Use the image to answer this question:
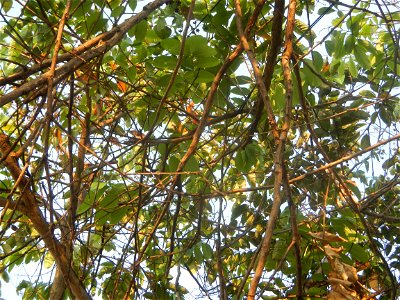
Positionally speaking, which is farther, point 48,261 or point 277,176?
point 48,261

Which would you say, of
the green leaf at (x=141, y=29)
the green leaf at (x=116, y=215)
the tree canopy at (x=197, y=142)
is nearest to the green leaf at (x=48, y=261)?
the tree canopy at (x=197, y=142)

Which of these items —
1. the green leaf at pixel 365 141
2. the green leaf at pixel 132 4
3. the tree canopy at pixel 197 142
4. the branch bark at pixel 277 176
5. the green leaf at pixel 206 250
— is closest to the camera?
the branch bark at pixel 277 176

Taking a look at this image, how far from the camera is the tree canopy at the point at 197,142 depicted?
133 centimetres

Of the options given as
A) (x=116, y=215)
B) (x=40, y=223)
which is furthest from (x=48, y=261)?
(x=116, y=215)

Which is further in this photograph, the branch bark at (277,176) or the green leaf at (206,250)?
the green leaf at (206,250)

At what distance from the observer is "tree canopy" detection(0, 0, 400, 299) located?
1331mm

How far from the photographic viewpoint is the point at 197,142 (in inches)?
57.6

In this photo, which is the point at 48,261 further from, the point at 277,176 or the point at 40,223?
the point at 277,176

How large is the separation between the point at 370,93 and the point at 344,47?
0.46m

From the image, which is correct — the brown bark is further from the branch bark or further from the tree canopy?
the branch bark

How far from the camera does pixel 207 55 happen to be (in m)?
1.48

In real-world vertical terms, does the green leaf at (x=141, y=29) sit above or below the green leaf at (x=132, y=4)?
below

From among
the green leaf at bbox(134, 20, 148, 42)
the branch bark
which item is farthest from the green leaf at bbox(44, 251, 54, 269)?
the branch bark

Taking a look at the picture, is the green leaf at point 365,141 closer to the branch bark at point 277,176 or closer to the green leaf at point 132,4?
the branch bark at point 277,176
